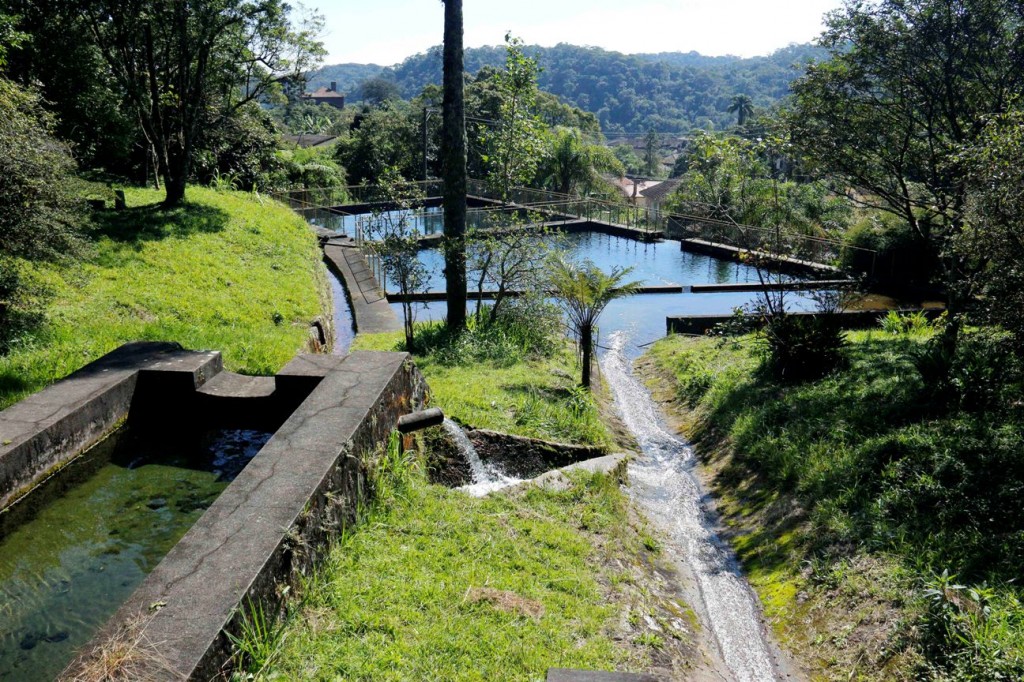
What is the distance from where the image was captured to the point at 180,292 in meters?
11.5

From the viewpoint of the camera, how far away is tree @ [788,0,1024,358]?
9.43 m

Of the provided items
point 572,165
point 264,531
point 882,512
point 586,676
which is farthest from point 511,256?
point 572,165

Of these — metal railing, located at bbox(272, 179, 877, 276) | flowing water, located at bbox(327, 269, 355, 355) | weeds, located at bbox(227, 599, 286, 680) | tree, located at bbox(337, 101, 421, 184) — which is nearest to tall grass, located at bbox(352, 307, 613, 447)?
flowing water, located at bbox(327, 269, 355, 355)

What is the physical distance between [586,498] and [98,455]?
165 inches

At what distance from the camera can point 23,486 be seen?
5.49 m

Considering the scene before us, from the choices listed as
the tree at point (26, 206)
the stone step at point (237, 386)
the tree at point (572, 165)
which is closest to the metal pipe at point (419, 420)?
the stone step at point (237, 386)

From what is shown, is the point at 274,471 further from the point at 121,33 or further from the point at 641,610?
the point at 121,33

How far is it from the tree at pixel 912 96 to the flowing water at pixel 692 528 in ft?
11.2

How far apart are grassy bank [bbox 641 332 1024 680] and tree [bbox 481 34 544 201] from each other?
247 inches

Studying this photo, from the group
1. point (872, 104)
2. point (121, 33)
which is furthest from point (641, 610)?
point (121, 33)

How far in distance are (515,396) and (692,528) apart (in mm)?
2531

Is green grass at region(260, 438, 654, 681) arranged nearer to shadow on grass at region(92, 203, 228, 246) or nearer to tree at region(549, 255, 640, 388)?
tree at region(549, 255, 640, 388)

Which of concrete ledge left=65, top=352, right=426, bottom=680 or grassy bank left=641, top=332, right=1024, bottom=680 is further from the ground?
concrete ledge left=65, top=352, right=426, bottom=680

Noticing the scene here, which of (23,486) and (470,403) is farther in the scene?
(470,403)
